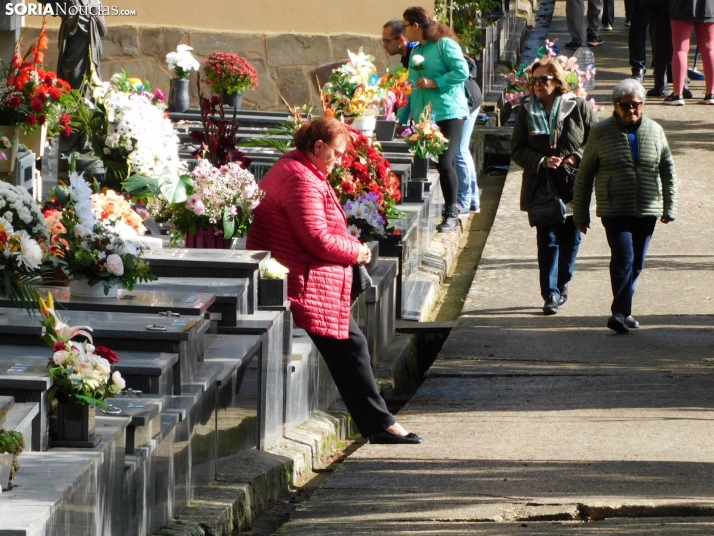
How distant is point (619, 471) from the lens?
5.46 m

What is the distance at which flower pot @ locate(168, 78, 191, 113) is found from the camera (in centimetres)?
1299

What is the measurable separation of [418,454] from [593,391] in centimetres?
162

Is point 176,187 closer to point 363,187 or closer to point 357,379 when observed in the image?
point 357,379

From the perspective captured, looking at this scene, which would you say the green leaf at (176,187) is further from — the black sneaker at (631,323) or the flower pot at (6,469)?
the black sneaker at (631,323)

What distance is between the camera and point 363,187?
7.87 metres

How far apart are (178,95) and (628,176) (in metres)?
5.86

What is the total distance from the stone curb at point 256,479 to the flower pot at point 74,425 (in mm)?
639

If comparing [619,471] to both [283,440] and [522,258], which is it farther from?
[522,258]

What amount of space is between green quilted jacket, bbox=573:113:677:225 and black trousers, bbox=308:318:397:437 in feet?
9.00

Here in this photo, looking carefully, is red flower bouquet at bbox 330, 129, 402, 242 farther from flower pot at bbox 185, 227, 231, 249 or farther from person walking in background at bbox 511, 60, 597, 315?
person walking in background at bbox 511, 60, 597, 315

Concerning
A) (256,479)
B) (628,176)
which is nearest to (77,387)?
(256,479)

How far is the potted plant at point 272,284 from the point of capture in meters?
5.95

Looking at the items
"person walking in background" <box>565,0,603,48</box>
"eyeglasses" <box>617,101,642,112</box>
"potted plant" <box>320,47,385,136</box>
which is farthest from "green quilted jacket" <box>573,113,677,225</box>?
"person walking in background" <box>565,0,603,48</box>

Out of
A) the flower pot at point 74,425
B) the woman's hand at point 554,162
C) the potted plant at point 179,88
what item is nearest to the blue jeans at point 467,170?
the woman's hand at point 554,162
